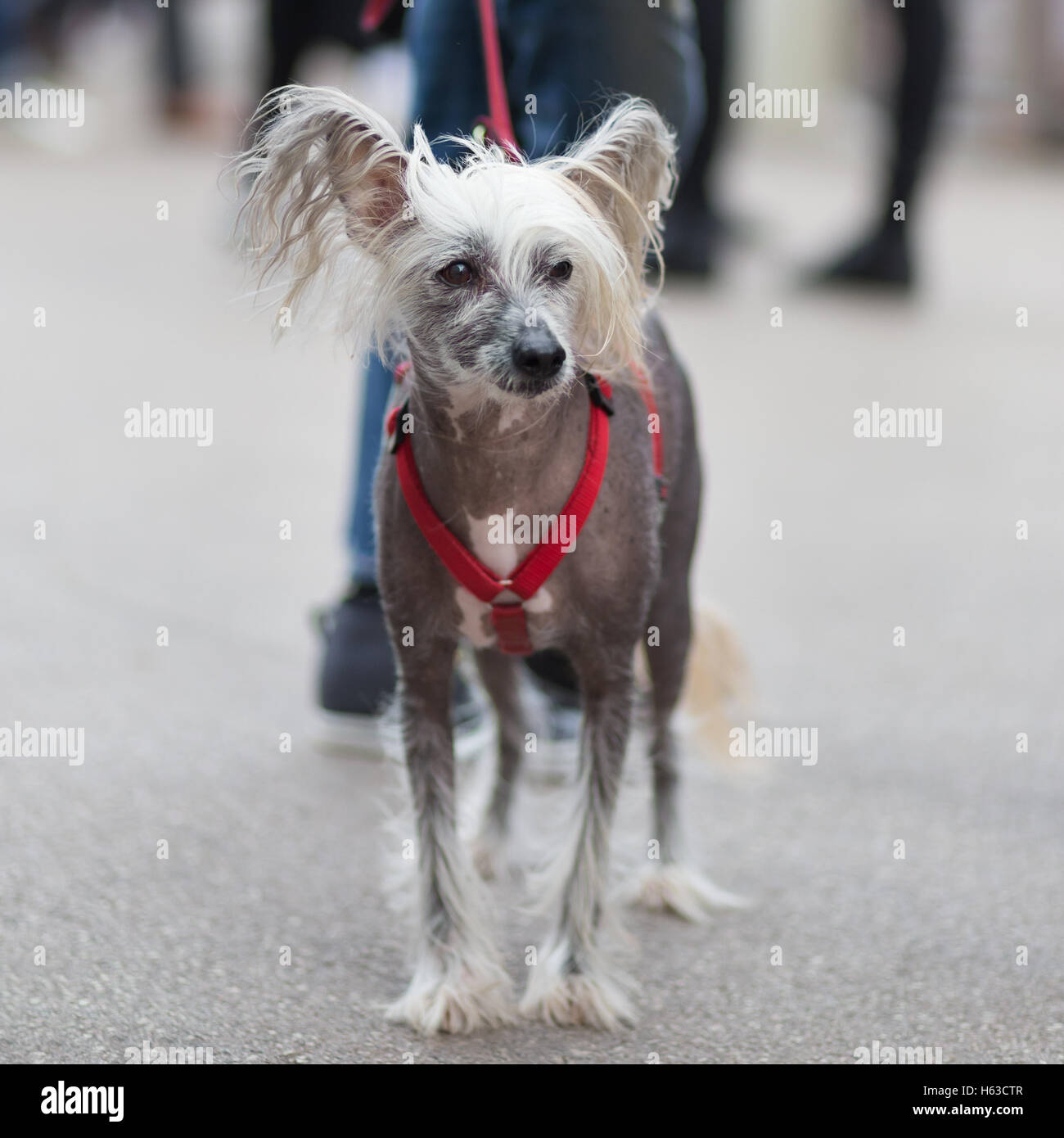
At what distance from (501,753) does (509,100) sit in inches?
57.5

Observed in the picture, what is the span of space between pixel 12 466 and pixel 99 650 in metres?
2.03

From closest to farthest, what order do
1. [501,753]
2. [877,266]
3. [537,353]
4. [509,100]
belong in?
[537,353], [501,753], [509,100], [877,266]

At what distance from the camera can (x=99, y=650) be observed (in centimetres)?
473

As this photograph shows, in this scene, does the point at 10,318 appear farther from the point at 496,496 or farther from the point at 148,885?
the point at 496,496

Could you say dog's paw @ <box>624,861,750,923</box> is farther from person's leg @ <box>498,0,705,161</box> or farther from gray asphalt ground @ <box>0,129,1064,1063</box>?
person's leg @ <box>498,0,705,161</box>

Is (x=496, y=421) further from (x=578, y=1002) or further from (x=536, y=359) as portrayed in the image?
(x=578, y=1002)

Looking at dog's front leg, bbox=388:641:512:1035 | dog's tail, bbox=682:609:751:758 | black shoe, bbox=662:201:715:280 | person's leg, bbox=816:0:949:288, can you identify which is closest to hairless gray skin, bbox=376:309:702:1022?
dog's front leg, bbox=388:641:512:1035

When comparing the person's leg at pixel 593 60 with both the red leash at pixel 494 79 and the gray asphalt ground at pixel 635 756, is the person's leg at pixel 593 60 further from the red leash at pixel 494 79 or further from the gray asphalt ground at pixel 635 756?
the gray asphalt ground at pixel 635 756

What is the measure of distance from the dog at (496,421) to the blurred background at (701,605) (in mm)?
216

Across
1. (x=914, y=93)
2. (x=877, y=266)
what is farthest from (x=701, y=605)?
(x=877, y=266)

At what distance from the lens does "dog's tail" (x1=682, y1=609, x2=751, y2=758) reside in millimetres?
3879

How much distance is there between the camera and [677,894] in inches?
133

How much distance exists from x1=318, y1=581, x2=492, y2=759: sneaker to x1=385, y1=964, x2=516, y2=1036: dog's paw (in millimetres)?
1033
